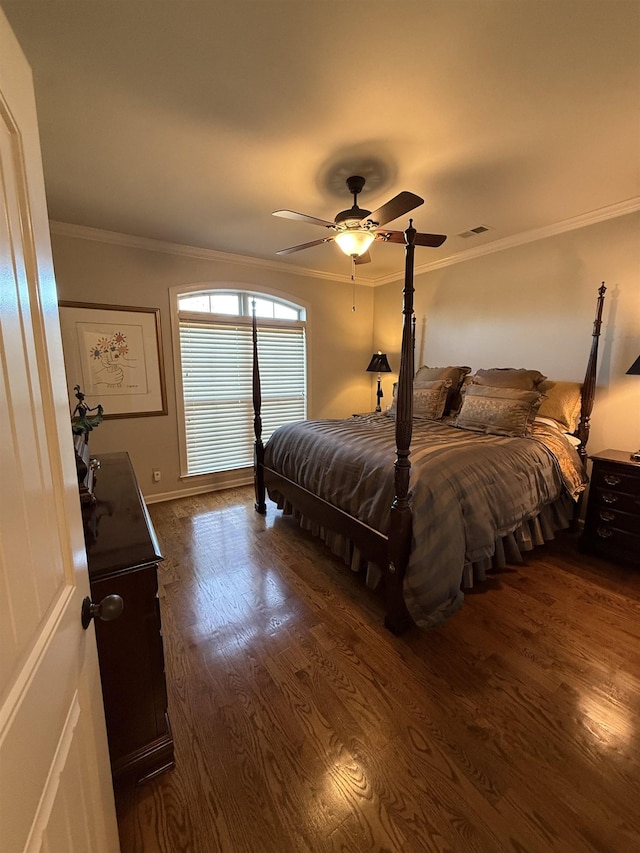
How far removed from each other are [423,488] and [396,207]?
1493mm

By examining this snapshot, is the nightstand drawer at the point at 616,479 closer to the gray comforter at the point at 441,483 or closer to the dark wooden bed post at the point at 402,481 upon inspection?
the gray comforter at the point at 441,483

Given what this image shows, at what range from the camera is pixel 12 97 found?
60cm

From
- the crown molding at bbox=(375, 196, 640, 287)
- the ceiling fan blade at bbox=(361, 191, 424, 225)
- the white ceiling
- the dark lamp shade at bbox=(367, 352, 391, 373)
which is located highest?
the white ceiling

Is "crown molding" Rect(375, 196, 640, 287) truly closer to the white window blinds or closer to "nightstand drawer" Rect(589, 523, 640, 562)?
the white window blinds

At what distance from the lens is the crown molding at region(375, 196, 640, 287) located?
2660mm

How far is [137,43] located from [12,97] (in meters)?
1.20

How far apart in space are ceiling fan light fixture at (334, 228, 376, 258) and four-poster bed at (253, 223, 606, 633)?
0.61m

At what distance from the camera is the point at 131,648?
45.4 inches

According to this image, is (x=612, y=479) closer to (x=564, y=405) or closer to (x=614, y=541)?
(x=614, y=541)

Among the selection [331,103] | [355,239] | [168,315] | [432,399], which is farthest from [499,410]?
[168,315]

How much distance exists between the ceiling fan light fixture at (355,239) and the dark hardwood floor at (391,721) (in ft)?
7.02

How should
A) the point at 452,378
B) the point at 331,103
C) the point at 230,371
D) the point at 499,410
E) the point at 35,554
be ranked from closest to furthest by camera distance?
the point at 35,554 → the point at 331,103 → the point at 499,410 → the point at 452,378 → the point at 230,371

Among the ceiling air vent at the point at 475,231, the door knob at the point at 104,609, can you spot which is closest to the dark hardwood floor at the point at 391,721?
the door knob at the point at 104,609

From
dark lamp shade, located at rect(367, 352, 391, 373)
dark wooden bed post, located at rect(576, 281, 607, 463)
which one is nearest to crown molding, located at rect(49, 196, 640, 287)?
dark wooden bed post, located at rect(576, 281, 607, 463)
